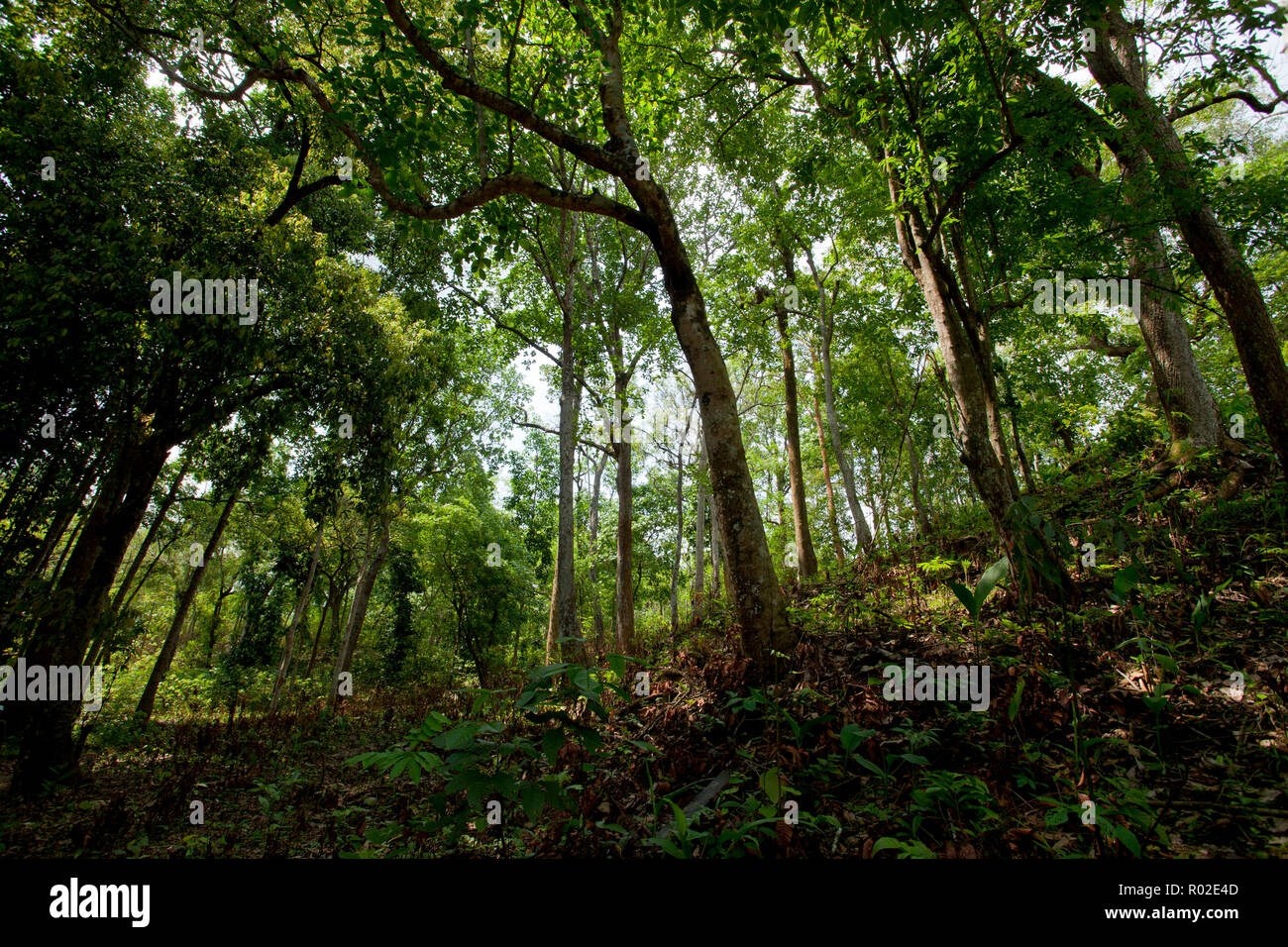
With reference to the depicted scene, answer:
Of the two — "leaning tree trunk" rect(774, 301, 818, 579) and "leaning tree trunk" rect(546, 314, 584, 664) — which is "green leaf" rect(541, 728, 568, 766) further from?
"leaning tree trunk" rect(774, 301, 818, 579)

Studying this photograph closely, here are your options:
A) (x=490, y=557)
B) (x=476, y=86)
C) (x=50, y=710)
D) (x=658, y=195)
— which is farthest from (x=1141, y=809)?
(x=490, y=557)

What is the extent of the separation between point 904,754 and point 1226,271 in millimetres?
6246

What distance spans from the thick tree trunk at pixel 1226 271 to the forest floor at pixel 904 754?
2.86 ft

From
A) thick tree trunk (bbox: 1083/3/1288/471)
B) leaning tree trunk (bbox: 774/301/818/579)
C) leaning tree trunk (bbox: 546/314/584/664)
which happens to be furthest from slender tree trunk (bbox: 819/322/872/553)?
thick tree trunk (bbox: 1083/3/1288/471)

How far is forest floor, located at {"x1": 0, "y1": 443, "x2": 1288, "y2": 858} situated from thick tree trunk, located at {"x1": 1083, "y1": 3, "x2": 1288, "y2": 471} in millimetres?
872

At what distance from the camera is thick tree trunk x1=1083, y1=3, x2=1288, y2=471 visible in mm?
4551

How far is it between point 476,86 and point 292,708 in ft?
50.6

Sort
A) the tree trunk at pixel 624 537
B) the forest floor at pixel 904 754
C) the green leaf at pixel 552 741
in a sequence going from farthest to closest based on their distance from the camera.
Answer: the tree trunk at pixel 624 537 → the forest floor at pixel 904 754 → the green leaf at pixel 552 741

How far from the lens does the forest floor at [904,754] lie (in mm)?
2166

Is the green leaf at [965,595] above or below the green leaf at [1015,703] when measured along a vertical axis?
above

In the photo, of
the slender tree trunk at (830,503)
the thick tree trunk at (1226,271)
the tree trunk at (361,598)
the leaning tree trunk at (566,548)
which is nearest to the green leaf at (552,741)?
the leaning tree trunk at (566,548)

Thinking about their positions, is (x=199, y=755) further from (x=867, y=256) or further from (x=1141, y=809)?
(x=867, y=256)

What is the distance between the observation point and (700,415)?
4332 mm

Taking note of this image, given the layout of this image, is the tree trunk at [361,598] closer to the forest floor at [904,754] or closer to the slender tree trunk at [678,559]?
the forest floor at [904,754]
